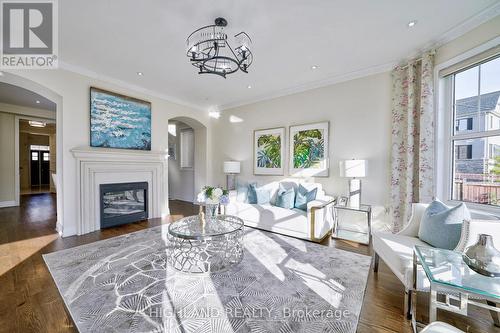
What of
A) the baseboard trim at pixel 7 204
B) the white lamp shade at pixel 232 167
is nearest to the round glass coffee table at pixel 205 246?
the white lamp shade at pixel 232 167

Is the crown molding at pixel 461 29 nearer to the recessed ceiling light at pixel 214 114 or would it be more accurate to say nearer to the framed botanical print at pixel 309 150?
the framed botanical print at pixel 309 150

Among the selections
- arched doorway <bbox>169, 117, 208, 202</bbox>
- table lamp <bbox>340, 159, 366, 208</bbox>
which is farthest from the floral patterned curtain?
arched doorway <bbox>169, 117, 208, 202</bbox>

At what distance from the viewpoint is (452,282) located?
121 centimetres

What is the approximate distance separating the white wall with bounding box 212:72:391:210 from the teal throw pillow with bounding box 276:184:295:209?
2.12 ft

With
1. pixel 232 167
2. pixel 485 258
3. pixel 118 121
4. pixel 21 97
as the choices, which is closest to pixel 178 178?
pixel 232 167

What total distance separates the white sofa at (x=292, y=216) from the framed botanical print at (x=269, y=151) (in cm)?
51

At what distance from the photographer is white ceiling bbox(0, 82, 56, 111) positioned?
432 centimetres

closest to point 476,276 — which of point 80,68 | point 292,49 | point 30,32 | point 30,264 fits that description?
point 292,49

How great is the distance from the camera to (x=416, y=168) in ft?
9.84

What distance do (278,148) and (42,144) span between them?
40.1 feet

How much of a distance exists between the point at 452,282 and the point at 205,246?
8.35 ft

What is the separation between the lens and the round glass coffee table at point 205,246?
2.29 metres

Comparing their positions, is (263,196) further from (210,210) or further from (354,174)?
(354,174)

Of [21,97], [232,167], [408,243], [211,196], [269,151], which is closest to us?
[408,243]
